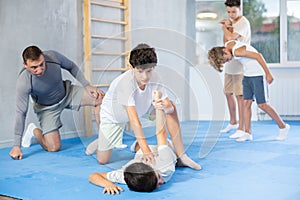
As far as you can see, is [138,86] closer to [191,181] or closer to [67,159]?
[191,181]

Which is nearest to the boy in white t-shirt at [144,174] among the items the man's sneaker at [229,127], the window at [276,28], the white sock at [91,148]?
the white sock at [91,148]

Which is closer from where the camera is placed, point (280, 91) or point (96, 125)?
point (96, 125)

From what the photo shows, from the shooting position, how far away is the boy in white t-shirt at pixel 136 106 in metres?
2.22

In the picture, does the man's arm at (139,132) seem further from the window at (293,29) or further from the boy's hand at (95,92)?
the window at (293,29)

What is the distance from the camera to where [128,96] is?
7.69 ft

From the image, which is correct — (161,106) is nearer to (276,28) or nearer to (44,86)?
(44,86)

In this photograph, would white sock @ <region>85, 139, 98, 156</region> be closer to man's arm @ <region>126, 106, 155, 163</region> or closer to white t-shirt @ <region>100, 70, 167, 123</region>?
white t-shirt @ <region>100, 70, 167, 123</region>

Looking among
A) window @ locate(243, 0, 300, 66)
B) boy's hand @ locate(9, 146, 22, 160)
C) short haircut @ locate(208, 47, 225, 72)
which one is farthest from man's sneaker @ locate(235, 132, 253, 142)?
window @ locate(243, 0, 300, 66)

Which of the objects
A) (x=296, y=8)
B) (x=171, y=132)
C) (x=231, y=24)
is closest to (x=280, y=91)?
(x=296, y=8)

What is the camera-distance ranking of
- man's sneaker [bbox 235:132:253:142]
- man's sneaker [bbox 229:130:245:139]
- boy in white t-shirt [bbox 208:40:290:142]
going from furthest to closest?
man's sneaker [bbox 229:130:245:139]
man's sneaker [bbox 235:132:253:142]
boy in white t-shirt [bbox 208:40:290:142]

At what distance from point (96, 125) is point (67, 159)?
1.40ft

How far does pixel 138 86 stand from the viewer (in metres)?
2.33

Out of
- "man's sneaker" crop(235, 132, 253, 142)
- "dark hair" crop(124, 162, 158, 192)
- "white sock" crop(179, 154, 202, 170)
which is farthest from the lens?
"man's sneaker" crop(235, 132, 253, 142)

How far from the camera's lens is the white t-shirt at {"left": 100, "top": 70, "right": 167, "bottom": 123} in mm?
2334
